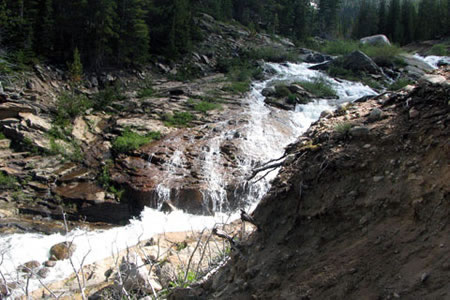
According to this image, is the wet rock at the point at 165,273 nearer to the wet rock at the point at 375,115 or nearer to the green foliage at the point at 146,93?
the wet rock at the point at 375,115

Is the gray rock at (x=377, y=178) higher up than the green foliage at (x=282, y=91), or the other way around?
the gray rock at (x=377, y=178)

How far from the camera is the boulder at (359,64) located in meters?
20.8

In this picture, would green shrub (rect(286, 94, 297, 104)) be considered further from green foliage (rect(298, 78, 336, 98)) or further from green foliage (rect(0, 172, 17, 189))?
green foliage (rect(0, 172, 17, 189))

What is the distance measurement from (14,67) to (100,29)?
4.27 meters

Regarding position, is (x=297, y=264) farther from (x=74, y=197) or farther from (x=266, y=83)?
(x=266, y=83)

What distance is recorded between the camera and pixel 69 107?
13.3m

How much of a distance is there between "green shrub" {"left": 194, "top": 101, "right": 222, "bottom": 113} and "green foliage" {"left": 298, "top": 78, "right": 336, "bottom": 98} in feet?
16.3

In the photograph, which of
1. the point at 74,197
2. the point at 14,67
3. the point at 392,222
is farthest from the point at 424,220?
the point at 14,67

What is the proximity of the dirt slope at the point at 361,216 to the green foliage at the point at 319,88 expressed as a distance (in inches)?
577

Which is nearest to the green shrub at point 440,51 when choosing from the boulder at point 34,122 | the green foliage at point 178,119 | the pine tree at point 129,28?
the pine tree at point 129,28

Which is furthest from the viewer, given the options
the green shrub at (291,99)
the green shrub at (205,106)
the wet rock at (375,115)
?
the green shrub at (291,99)

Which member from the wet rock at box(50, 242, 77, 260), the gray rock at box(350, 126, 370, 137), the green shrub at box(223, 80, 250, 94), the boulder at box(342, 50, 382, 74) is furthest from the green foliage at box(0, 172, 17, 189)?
the boulder at box(342, 50, 382, 74)

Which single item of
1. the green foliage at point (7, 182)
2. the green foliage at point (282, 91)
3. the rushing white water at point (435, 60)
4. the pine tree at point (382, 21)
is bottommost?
the green foliage at point (7, 182)

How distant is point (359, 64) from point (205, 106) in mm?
11115
